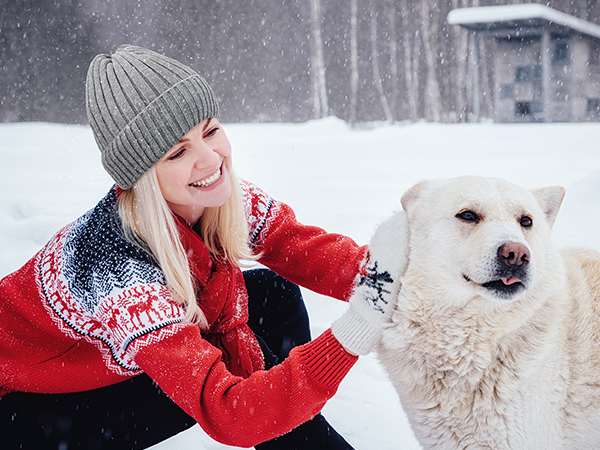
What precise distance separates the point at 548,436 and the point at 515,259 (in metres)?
0.54

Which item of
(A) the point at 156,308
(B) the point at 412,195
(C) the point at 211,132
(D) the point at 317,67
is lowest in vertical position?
(A) the point at 156,308

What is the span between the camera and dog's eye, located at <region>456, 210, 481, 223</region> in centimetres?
147

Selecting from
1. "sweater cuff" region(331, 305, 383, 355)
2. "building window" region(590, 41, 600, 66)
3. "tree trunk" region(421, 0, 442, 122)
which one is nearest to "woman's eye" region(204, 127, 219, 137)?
"sweater cuff" region(331, 305, 383, 355)

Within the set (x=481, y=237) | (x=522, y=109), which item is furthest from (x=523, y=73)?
(x=481, y=237)

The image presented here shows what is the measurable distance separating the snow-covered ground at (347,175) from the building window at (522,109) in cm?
237

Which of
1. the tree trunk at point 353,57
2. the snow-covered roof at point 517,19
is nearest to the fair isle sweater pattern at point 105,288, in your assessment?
the snow-covered roof at point 517,19

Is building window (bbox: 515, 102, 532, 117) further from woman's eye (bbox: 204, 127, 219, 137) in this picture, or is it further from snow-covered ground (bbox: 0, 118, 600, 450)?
woman's eye (bbox: 204, 127, 219, 137)

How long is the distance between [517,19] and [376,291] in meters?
9.27

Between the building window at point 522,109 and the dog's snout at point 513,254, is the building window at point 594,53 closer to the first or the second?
the building window at point 522,109

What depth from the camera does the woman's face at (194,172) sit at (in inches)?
58.6

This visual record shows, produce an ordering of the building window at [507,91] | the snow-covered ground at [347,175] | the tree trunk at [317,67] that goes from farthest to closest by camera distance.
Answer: the tree trunk at [317,67] < the building window at [507,91] < the snow-covered ground at [347,175]

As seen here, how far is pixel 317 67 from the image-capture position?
11352 millimetres

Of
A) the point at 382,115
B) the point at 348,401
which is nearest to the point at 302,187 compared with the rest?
the point at 348,401

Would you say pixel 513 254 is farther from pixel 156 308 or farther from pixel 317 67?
pixel 317 67
